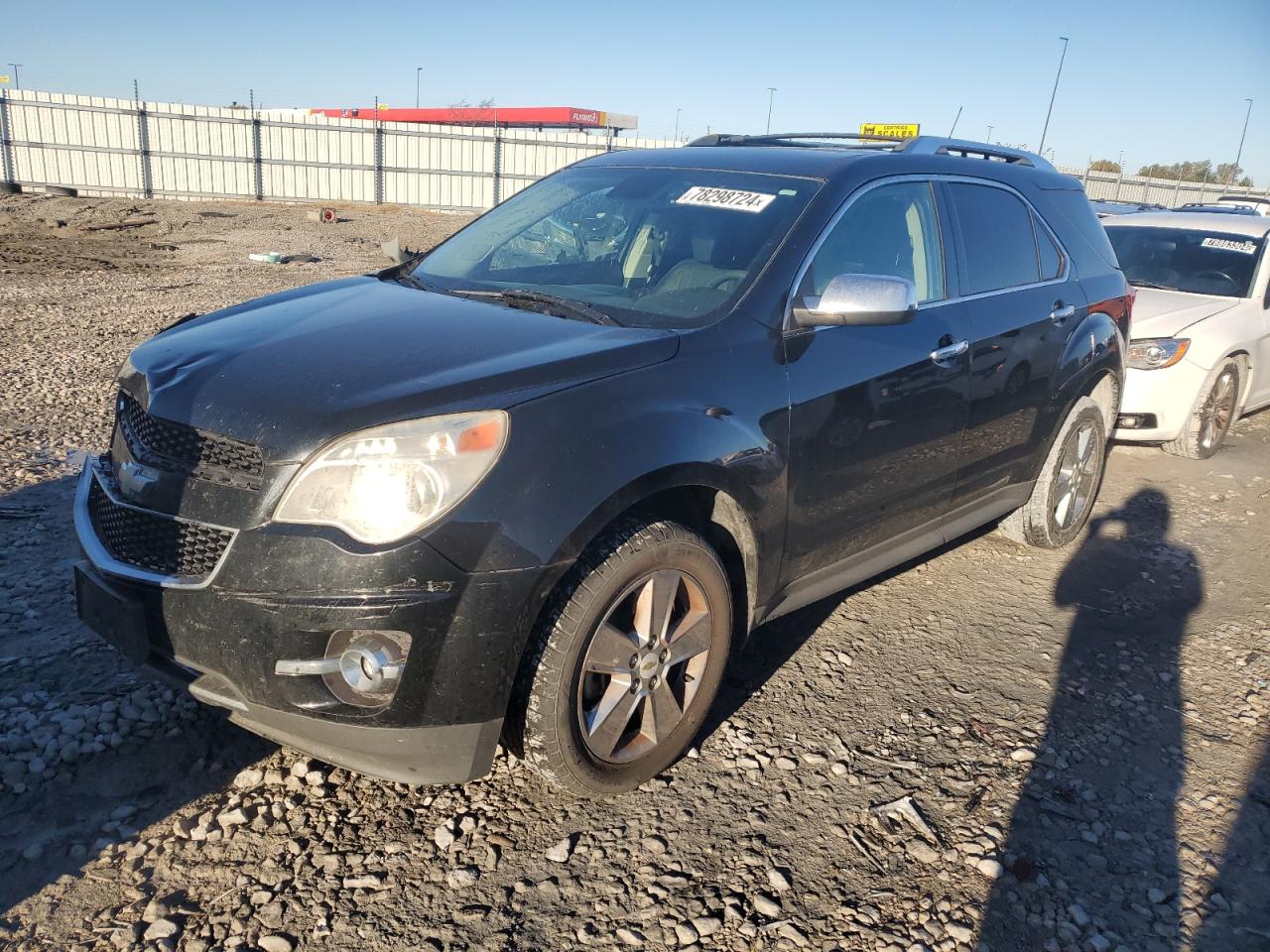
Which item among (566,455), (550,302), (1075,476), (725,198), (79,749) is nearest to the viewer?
(566,455)

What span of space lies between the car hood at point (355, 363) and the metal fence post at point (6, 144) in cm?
2695

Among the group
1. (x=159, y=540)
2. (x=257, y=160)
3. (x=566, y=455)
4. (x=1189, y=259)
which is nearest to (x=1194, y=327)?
(x=1189, y=259)

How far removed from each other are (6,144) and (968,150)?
2763 cm

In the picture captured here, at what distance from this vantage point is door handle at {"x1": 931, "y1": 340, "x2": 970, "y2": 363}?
12.0ft

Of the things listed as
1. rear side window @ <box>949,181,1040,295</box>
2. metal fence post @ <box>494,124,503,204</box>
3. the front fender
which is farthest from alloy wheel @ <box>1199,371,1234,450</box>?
metal fence post @ <box>494,124,503,204</box>

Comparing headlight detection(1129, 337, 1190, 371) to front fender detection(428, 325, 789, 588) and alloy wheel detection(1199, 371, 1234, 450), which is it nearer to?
alloy wheel detection(1199, 371, 1234, 450)

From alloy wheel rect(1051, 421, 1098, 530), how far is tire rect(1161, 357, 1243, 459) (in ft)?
7.66

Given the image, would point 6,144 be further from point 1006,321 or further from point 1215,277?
point 1006,321

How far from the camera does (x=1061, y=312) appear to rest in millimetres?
4508

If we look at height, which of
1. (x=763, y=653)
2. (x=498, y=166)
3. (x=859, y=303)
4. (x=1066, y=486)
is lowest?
(x=763, y=653)

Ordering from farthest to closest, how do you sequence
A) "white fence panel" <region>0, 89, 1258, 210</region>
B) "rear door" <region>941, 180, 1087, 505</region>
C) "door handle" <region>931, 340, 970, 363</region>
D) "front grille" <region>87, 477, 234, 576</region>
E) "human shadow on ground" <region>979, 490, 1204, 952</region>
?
1. "white fence panel" <region>0, 89, 1258, 210</region>
2. "rear door" <region>941, 180, 1087, 505</region>
3. "door handle" <region>931, 340, 970, 363</region>
4. "human shadow on ground" <region>979, 490, 1204, 952</region>
5. "front grille" <region>87, 477, 234, 576</region>

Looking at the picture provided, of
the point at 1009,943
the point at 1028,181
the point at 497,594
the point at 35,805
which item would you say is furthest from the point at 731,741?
the point at 1028,181

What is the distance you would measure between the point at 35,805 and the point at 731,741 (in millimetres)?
2042

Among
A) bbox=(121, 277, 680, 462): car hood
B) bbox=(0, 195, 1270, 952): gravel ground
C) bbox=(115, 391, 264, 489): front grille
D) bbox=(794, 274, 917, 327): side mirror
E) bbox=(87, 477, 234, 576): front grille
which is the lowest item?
bbox=(0, 195, 1270, 952): gravel ground
